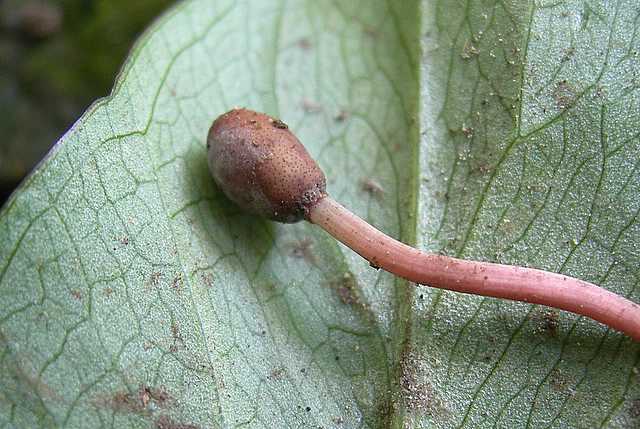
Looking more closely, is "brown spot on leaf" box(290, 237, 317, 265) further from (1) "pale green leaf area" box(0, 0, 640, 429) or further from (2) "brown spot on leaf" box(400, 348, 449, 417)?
(2) "brown spot on leaf" box(400, 348, 449, 417)

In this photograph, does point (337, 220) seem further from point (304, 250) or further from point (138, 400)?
point (138, 400)

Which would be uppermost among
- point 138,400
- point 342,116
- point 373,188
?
point 342,116

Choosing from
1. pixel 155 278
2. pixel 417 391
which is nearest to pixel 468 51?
pixel 417 391

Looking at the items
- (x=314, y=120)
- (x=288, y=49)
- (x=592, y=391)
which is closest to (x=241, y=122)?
(x=314, y=120)

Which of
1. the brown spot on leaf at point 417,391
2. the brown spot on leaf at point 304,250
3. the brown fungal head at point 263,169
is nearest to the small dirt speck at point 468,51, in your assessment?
the brown fungal head at point 263,169

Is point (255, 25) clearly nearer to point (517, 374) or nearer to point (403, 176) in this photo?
point (403, 176)

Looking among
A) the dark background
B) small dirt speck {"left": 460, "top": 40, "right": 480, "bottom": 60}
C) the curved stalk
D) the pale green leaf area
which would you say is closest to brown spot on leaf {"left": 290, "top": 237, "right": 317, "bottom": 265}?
the pale green leaf area
